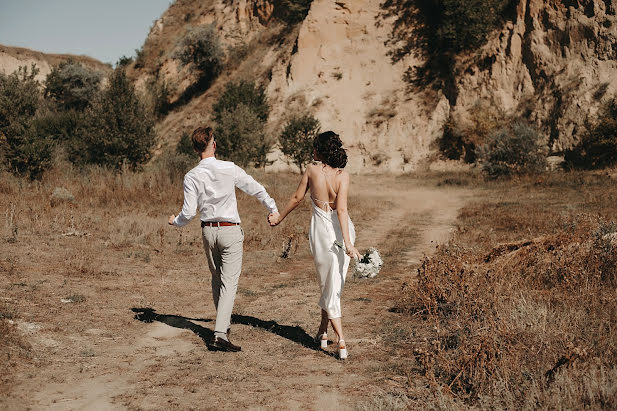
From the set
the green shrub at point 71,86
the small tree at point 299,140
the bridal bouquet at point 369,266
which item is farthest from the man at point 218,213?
the green shrub at point 71,86

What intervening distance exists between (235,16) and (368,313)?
4371cm

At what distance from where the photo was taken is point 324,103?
32312 millimetres

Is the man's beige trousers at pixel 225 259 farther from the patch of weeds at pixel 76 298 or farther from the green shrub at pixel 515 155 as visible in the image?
the green shrub at pixel 515 155

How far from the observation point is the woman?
487 centimetres

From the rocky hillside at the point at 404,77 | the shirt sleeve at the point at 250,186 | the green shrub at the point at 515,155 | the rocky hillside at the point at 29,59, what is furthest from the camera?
the rocky hillside at the point at 29,59

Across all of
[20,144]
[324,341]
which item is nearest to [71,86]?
[20,144]

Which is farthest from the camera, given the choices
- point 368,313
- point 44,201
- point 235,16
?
point 235,16

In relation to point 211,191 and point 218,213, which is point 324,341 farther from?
point 211,191

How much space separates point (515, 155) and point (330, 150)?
A: 20.1 m

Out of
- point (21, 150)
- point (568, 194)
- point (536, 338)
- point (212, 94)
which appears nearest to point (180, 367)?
point (536, 338)

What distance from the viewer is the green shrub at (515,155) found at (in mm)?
22703

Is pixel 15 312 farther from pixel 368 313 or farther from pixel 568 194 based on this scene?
pixel 568 194

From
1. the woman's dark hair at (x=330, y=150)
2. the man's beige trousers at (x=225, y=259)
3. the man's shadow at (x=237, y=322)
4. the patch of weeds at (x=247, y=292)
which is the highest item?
the woman's dark hair at (x=330, y=150)

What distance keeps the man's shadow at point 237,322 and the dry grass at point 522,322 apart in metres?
1.10
